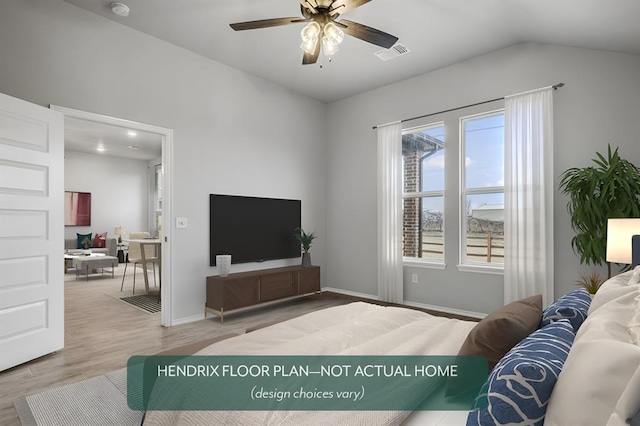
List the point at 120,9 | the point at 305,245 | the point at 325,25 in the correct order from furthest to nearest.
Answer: the point at 305,245, the point at 120,9, the point at 325,25

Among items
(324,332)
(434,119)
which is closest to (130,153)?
(434,119)

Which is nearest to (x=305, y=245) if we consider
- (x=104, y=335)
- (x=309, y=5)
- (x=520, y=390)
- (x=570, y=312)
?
(x=104, y=335)

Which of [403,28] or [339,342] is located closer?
[339,342]

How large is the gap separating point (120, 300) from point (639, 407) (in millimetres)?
5800

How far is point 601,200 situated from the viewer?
312 cm

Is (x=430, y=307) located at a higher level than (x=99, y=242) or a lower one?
lower

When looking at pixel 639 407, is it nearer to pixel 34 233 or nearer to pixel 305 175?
pixel 34 233

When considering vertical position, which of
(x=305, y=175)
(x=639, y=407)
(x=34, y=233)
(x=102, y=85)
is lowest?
(x=639, y=407)

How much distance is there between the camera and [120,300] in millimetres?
5172

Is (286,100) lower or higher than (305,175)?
higher

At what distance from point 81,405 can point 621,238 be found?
3.82 metres

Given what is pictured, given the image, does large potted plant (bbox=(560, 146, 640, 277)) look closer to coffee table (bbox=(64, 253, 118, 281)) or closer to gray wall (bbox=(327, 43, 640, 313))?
gray wall (bbox=(327, 43, 640, 313))

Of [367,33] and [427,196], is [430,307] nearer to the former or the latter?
[427,196]

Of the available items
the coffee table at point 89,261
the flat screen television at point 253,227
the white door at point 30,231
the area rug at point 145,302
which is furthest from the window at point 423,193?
the coffee table at point 89,261
